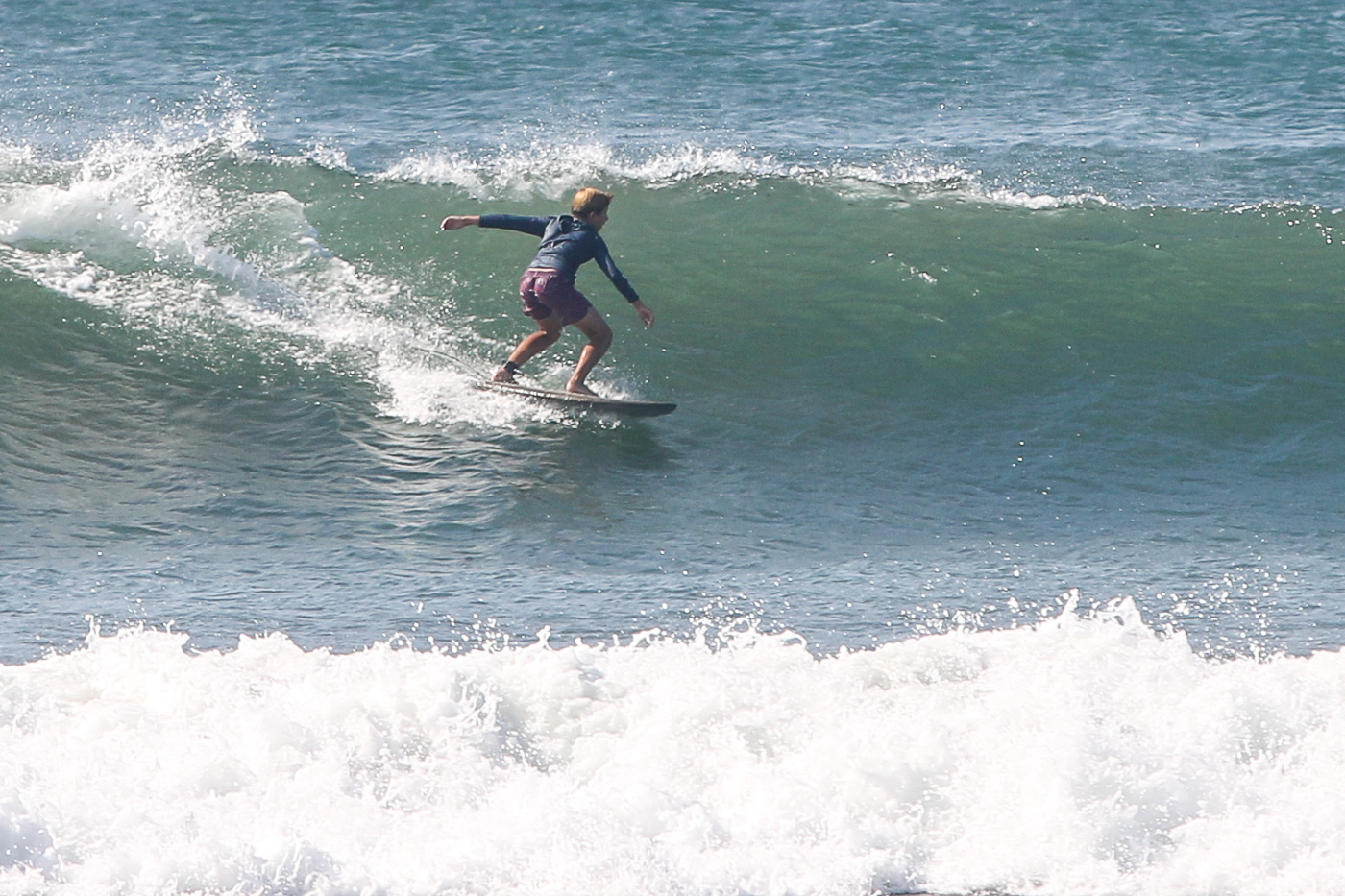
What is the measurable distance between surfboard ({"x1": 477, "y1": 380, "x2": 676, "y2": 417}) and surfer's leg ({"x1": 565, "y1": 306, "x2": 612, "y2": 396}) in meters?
0.12

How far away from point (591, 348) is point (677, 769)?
501 cm

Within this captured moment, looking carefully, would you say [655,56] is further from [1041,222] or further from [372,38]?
[1041,222]

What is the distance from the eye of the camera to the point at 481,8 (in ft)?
60.4

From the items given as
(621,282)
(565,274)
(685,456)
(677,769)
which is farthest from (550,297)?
(677,769)

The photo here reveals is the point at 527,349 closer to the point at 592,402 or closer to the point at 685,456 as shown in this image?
the point at 592,402

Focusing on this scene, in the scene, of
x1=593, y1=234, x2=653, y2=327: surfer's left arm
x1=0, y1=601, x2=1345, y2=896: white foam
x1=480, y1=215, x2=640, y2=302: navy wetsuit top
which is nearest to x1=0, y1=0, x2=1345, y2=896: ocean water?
x1=0, y1=601, x2=1345, y2=896: white foam

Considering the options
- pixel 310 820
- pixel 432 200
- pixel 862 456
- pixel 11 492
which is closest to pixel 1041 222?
pixel 862 456

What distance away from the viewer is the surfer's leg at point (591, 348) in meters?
10.1

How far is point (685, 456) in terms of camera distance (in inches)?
374

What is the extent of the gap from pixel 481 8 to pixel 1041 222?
848cm

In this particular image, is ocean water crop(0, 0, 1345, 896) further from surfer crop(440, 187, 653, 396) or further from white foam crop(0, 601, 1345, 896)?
surfer crop(440, 187, 653, 396)

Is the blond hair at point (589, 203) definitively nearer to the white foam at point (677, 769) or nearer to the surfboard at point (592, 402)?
the surfboard at point (592, 402)

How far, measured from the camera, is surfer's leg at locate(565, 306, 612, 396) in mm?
10055

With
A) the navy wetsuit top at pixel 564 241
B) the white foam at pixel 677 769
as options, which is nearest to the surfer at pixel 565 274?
the navy wetsuit top at pixel 564 241
